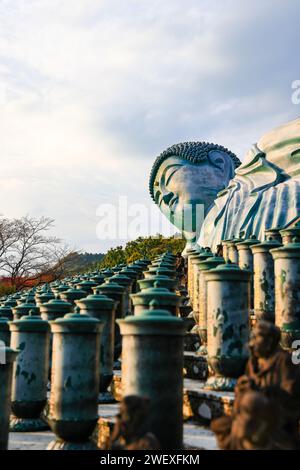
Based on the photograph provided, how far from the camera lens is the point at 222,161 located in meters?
15.2

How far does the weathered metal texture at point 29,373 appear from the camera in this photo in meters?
3.91

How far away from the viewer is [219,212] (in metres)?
9.32

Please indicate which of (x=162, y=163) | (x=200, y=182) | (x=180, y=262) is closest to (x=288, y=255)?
(x=180, y=262)

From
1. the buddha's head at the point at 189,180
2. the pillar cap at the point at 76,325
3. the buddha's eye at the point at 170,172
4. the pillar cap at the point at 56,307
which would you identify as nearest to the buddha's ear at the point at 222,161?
the buddha's head at the point at 189,180

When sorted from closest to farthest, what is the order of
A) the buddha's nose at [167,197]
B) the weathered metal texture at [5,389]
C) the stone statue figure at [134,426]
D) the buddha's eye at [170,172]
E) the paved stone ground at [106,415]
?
the stone statue figure at [134,426], the paved stone ground at [106,415], the weathered metal texture at [5,389], the buddha's nose at [167,197], the buddha's eye at [170,172]

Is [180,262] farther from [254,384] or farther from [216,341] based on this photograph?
[254,384]

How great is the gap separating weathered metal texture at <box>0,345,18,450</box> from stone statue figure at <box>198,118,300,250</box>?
17.4 ft

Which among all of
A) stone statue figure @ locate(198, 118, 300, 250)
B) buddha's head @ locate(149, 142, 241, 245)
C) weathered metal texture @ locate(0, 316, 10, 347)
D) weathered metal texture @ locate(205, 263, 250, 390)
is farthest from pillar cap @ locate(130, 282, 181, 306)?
buddha's head @ locate(149, 142, 241, 245)

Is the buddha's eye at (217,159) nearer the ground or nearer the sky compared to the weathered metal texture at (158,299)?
nearer the sky

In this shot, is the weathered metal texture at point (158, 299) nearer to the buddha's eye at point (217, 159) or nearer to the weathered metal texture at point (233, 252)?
the weathered metal texture at point (233, 252)

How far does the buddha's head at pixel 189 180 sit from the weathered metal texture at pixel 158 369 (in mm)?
11239

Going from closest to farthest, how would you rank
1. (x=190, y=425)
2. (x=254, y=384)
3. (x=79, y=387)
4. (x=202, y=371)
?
(x=254, y=384)
(x=79, y=387)
(x=190, y=425)
(x=202, y=371)

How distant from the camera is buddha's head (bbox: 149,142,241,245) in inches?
566

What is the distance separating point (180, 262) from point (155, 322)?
29.4ft
